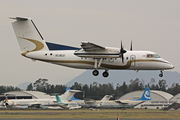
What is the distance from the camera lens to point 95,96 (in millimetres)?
142250

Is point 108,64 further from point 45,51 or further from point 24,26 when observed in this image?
point 24,26

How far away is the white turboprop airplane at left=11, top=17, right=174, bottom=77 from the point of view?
38469 mm

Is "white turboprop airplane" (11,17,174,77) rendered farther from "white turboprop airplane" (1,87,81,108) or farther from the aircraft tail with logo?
"white turboprop airplane" (1,87,81,108)

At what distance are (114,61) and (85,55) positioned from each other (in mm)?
3882

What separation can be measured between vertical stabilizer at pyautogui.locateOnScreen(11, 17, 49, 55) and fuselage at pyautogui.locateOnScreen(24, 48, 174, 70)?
4.82ft

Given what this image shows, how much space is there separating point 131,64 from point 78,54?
22.9 ft

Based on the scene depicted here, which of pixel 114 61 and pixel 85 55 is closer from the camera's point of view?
pixel 85 55

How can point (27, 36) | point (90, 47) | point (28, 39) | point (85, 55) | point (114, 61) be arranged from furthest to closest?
point (27, 36), point (28, 39), point (114, 61), point (85, 55), point (90, 47)

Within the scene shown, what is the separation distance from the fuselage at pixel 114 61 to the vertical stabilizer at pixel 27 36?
1470mm

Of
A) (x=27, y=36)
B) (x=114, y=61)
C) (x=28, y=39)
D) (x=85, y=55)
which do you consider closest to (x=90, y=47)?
(x=85, y=55)

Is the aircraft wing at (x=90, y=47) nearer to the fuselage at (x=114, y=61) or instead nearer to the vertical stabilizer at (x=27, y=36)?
the fuselage at (x=114, y=61)

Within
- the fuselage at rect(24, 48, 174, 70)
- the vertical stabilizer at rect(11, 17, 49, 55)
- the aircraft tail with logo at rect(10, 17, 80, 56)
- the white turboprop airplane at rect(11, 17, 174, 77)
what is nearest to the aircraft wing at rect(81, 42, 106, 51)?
the white turboprop airplane at rect(11, 17, 174, 77)

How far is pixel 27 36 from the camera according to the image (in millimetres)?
41562

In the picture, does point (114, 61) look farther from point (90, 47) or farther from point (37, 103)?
point (37, 103)
